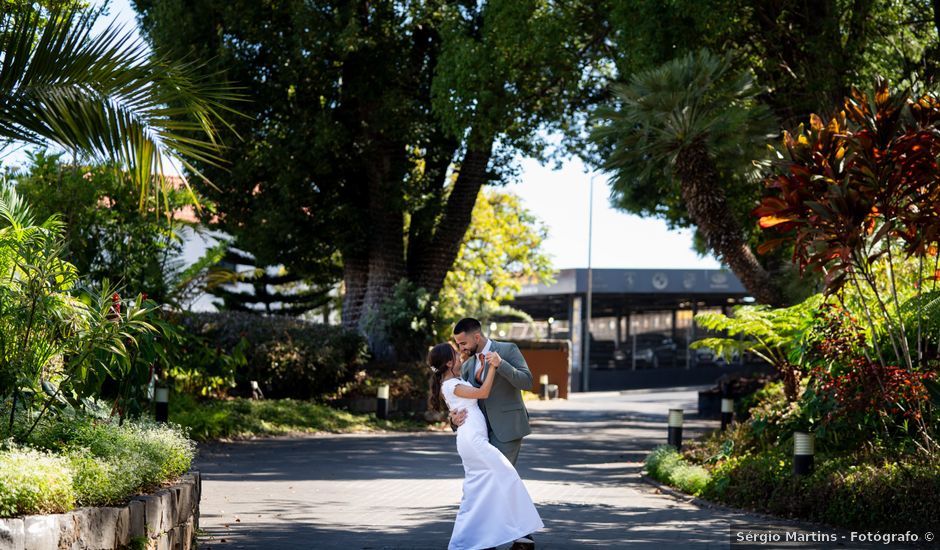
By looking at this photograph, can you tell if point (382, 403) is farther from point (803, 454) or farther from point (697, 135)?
point (803, 454)

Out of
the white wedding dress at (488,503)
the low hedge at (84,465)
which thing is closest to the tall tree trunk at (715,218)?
the white wedding dress at (488,503)

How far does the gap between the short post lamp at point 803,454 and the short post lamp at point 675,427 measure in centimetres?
425

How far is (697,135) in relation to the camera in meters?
15.8

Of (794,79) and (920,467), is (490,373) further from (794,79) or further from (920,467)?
(794,79)

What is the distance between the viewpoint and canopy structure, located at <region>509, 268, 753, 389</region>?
169 feet

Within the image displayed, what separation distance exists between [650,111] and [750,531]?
7.89 meters

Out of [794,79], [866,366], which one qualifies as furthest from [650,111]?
[866,366]

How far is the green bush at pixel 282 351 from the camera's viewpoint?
74.0 ft

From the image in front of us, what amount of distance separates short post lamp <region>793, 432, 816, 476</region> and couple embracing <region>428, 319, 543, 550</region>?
3.50 m

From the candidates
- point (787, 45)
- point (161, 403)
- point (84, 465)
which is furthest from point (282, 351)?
point (84, 465)

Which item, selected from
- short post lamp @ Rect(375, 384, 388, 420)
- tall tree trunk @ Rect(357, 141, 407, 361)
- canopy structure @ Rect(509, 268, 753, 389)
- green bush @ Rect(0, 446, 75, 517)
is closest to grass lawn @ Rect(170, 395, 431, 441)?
short post lamp @ Rect(375, 384, 388, 420)

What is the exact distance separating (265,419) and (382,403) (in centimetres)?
357

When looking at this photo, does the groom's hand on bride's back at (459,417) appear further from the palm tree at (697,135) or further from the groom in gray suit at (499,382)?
the palm tree at (697,135)

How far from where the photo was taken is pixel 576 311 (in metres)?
53.5
